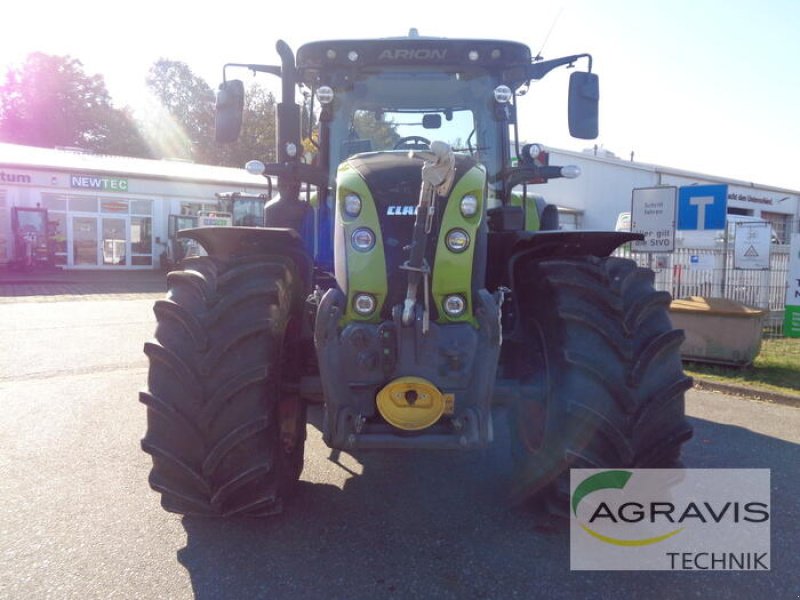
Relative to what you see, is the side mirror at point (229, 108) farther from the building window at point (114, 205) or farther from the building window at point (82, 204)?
the building window at point (114, 205)

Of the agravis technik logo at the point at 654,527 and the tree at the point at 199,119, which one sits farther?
the tree at the point at 199,119

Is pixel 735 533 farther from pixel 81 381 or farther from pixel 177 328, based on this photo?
pixel 81 381

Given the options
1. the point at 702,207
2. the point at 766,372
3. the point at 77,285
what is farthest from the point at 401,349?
the point at 77,285

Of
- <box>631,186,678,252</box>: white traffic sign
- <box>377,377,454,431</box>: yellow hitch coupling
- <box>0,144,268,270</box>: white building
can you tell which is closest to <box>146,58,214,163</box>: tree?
<box>0,144,268,270</box>: white building

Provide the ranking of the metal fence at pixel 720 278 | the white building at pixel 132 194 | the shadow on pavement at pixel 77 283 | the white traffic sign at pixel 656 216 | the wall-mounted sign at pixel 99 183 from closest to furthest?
1. the white traffic sign at pixel 656 216
2. the metal fence at pixel 720 278
3. the shadow on pavement at pixel 77 283
4. the white building at pixel 132 194
5. the wall-mounted sign at pixel 99 183

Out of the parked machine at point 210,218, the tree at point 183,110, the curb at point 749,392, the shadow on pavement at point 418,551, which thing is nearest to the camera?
the shadow on pavement at point 418,551

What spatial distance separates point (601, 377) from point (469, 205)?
1079 mm

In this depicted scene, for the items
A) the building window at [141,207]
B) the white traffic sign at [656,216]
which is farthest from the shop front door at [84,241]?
the white traffic sign at [656,216]

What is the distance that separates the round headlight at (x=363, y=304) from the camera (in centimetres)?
322

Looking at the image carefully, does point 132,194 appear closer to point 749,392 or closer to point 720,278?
point 720,278

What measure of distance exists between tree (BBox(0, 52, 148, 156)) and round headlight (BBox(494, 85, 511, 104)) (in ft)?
165

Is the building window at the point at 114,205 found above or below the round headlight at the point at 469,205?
above

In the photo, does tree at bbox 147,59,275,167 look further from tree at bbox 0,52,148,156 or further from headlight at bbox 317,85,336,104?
headlight at bbox 317,85,336,104

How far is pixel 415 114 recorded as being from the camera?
4.61 metres
